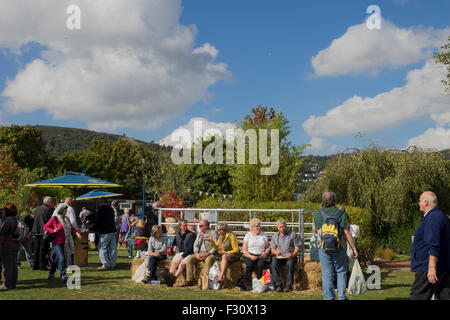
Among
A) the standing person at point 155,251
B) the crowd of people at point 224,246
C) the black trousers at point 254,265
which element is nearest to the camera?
the crowd of people at point 224,246

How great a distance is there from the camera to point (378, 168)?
60.8ft

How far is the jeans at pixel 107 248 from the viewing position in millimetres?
12055

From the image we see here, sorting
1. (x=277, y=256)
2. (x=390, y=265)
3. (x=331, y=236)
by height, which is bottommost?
(x=390, y=265)

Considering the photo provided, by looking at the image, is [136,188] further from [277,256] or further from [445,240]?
[445,240]

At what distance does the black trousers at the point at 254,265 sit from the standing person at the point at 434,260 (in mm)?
4451

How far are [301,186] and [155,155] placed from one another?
2663 centimetres

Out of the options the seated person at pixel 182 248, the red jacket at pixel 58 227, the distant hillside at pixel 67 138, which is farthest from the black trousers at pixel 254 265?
the distant hillside at pixel 67 138

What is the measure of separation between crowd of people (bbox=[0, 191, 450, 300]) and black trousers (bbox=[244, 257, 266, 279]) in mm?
18

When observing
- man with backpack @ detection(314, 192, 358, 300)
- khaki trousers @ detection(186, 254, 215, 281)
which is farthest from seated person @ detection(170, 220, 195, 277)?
man with backpack @ detection(314, 192, 358, 300)

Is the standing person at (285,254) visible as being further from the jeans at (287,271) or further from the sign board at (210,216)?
the sign board at (210,216)

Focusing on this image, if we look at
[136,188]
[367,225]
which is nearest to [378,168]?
[367,225]

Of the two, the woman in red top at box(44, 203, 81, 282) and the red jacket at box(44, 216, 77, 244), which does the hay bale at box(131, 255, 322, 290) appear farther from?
the red jacket at box(44, 216, 77, 244)

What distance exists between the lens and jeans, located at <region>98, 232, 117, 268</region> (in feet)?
39.5
